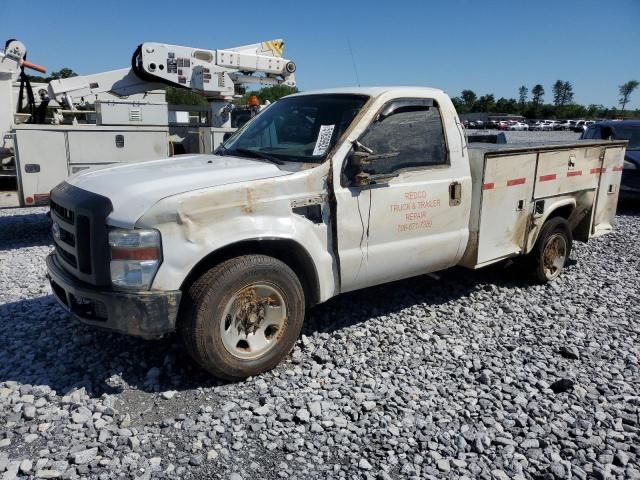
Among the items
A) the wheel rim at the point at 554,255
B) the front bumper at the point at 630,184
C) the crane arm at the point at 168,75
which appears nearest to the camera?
the wheel rim at the point at 554,255

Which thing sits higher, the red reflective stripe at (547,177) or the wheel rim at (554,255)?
the red reflective stripe at (547,177)

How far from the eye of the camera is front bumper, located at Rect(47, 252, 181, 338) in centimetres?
328

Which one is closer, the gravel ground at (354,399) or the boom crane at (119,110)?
the gravel ground at (354,399)

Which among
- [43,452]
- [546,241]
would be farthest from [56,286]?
[546,241]

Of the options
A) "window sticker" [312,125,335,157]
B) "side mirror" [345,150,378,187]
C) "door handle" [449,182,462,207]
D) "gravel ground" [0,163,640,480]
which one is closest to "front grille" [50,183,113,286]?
"gravel ground" [0,163,640,480]

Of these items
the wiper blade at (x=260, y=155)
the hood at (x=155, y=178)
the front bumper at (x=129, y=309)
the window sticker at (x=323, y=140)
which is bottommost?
the front bumper at (x=129, y=309)

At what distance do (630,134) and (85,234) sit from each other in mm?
11895

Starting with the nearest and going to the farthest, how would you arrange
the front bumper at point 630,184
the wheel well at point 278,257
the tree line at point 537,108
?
the wheel well at point 278,257, the front bumper at point 630,184, the tree line at point 537,108

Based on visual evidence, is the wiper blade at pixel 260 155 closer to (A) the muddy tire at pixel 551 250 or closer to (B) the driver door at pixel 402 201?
(B) the driver door at pixel 402 201

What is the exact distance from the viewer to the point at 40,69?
871 cm

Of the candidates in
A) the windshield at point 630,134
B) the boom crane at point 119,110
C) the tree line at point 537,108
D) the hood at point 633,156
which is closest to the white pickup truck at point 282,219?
the boom crane at point 119,110

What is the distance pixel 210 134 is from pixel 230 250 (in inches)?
229

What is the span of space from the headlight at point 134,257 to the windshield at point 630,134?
11.2 metres

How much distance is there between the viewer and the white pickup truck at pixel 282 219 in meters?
3.32
